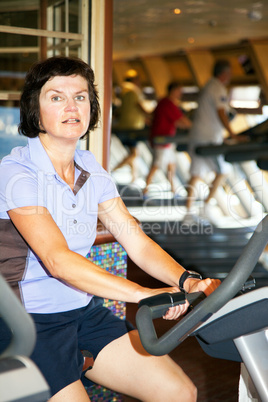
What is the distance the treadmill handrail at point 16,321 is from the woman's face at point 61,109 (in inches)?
31.5

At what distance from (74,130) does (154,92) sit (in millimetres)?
11992

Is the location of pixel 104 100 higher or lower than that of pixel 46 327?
higher

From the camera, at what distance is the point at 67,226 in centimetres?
158

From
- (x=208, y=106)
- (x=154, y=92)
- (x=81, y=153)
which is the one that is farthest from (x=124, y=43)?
(x=81, y=153)

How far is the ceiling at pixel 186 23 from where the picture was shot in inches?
274

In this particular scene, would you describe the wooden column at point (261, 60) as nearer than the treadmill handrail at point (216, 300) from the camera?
No

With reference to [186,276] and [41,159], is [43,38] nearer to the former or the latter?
[41,159]

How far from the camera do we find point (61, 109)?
165 cm

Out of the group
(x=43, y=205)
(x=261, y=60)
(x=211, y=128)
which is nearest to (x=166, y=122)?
(x=211, y=128)

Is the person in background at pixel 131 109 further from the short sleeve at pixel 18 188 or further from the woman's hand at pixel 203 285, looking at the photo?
the woman's hand at pixel 203 285

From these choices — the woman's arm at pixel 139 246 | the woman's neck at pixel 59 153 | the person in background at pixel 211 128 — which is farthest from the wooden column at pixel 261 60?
the woman's neck at pixel 59 153

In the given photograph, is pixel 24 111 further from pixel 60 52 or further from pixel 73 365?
pixel 60 52

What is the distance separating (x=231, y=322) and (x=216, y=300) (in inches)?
5.9

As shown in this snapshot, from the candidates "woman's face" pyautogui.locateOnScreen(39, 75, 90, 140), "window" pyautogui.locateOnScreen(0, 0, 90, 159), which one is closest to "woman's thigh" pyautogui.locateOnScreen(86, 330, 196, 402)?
"woman's face" pyautogui.locateOnScreen(39, 75, 90, 140)
